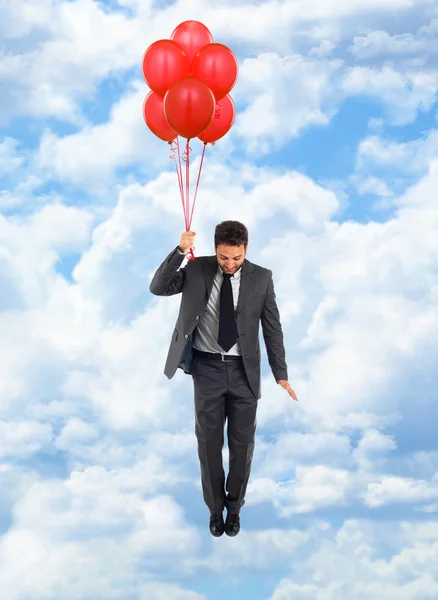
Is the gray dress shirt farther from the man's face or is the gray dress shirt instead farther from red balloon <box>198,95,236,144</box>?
red balloon <box>198,95,236,144</box>

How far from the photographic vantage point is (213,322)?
5.43 meters

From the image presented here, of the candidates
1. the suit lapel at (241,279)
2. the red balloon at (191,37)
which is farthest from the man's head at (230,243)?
the red balloon at (191,37)

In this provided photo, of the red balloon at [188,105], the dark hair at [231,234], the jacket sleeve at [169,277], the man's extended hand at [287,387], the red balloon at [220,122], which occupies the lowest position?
the man's extended hand at [287,387]

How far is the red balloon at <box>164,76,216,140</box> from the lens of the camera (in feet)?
16.7

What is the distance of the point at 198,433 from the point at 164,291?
987 millimetres

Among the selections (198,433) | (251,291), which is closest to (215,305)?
(251,291)

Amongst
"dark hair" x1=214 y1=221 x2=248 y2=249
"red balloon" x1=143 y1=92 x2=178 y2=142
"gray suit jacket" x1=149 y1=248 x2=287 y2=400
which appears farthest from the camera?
"red balloon" x1=143 y1=92 x2=178 y2=142

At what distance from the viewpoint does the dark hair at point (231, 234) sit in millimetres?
5242

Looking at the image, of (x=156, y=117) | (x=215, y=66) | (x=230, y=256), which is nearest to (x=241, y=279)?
(x=230, y=256)

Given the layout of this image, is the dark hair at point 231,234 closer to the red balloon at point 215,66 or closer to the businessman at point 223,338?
the businessman at point 223,338

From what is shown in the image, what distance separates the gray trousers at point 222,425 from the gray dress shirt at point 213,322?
0.24 ft

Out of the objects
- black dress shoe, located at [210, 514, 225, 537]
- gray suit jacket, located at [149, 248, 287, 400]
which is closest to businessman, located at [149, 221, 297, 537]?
gray suit jacket, located at [149, 248, 287, 400]

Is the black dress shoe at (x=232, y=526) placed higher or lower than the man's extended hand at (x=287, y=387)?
lower

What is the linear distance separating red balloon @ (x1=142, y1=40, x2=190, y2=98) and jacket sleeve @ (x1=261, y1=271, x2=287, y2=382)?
1.40m
